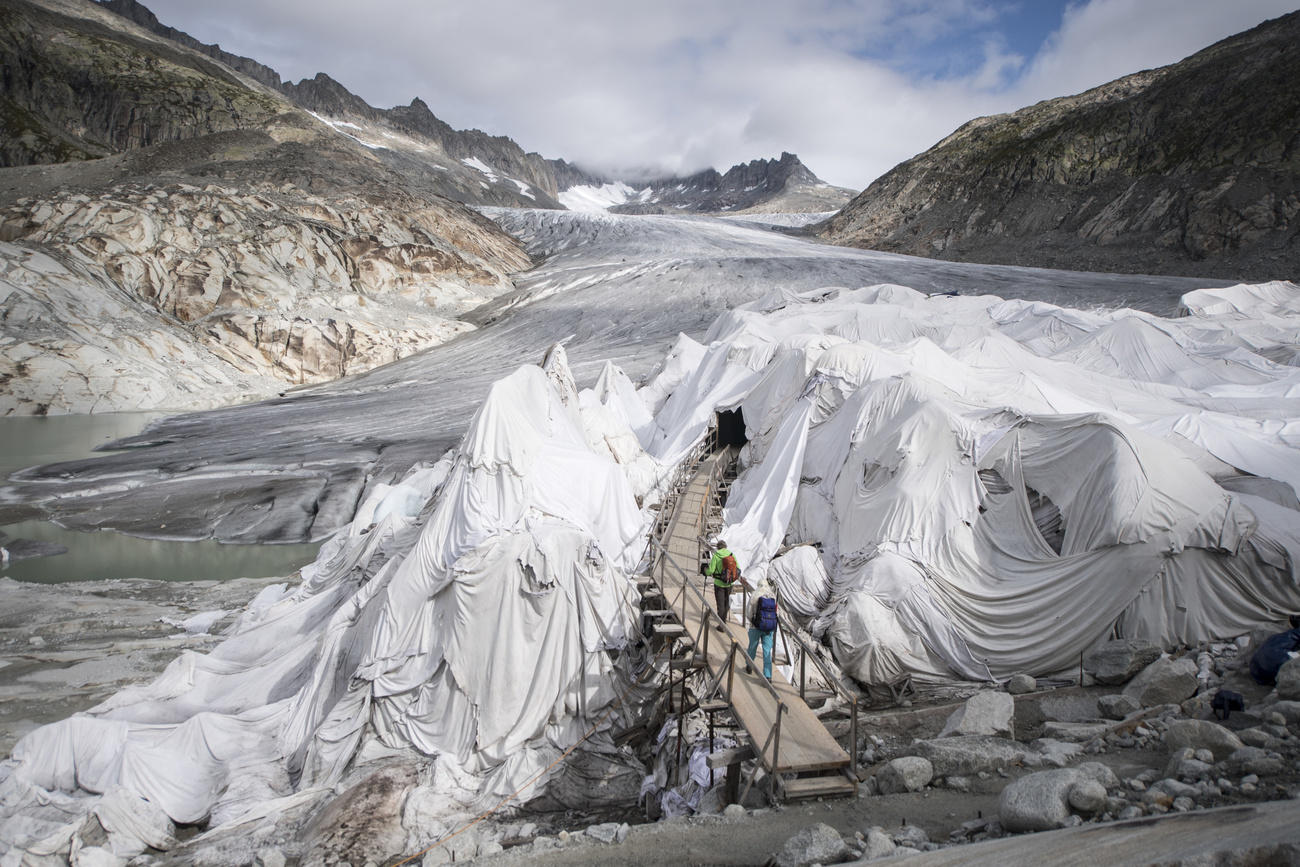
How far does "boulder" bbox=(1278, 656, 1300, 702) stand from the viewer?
6258 mm

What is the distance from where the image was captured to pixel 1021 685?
881 centimetres

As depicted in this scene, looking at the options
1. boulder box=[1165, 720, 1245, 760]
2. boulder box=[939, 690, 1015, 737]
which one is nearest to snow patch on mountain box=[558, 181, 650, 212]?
boulder box=[939, 690, 1015, 737]

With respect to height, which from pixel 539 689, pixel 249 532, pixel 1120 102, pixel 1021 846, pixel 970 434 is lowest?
pixel 249 532

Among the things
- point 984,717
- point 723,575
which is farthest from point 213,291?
point 984,717

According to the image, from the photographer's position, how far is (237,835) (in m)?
7.19

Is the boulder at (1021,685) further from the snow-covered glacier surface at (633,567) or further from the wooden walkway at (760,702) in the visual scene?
the wooden walkway at (760,702)

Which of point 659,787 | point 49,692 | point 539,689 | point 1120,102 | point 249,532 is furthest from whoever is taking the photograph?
point 1120,102

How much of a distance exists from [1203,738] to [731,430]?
1525 centimetres

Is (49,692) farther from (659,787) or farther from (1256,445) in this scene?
(1256,445)

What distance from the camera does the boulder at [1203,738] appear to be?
5.22 m

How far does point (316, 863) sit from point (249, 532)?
13.8 m

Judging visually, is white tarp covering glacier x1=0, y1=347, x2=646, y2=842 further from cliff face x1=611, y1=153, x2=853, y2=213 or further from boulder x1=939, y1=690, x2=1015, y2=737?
cliff face x1=611, y1=153, x2=853, y2=213

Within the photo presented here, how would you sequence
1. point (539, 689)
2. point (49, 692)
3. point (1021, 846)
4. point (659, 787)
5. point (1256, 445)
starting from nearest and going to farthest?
point (1021, 846) < point (659, 787) < point (539, 689) < point (49, 692) < point (1256, 445)

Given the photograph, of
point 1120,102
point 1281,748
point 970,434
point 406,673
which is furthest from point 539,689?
point 1120,102
